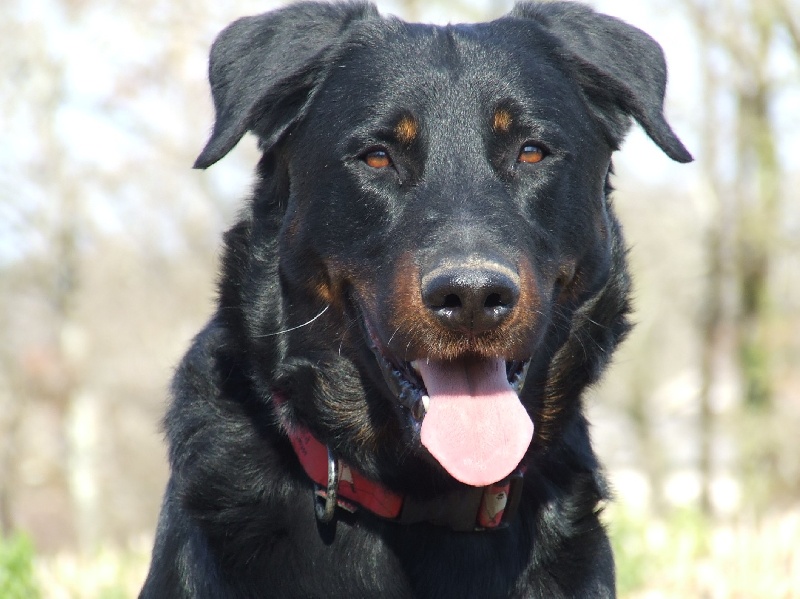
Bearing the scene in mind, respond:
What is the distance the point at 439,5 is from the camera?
565 inches

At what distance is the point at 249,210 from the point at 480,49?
100 centimetres

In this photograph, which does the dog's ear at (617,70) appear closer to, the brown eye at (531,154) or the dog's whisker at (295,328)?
the brown eye at (531,154)

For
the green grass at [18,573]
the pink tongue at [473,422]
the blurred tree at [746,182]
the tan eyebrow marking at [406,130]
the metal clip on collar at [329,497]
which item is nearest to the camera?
the pink tongue at [473,422]

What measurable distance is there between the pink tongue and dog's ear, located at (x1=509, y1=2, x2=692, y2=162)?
3.49ft

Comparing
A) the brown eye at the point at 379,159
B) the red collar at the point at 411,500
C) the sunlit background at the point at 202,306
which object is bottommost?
the sunlit background at the point at 202,306

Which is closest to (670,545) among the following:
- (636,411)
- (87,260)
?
(87,260)

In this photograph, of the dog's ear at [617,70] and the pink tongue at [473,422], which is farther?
the dog's ear at [617,70]

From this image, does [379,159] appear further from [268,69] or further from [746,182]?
[746,182]

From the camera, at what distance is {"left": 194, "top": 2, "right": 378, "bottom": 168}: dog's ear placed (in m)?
3.28

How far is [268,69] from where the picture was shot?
10.9ft

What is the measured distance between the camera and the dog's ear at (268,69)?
3.28 meters

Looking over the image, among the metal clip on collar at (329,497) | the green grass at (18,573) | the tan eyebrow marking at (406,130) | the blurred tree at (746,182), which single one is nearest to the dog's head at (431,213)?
the tan eyebrow marking at (406,130)

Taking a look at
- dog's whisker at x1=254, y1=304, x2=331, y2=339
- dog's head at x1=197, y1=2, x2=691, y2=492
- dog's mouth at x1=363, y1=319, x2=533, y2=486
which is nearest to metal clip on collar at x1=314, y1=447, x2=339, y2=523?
dog's head at x1=197, y1=2, x2=691, y2=492

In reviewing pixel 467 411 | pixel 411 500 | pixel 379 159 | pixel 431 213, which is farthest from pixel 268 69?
pixel 411 500
